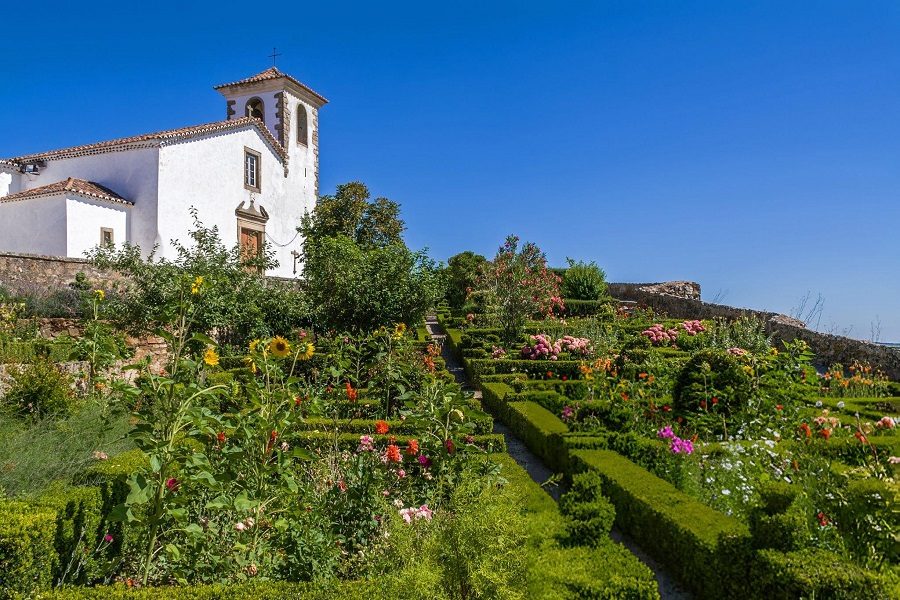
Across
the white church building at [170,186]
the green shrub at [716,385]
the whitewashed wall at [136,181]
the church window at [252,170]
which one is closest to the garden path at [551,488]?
the green shrub at [716,385]

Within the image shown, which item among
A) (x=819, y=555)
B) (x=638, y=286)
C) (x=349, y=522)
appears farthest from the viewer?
(x=638, y=286)

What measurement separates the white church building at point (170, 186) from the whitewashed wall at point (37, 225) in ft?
0.09

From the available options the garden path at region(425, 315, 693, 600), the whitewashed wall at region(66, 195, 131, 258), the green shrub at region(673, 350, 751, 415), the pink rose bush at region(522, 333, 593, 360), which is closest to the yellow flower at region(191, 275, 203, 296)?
the garden path at region(425, 315, 693, 600)

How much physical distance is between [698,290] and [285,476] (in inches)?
1083

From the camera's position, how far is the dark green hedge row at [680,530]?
11.5 ft

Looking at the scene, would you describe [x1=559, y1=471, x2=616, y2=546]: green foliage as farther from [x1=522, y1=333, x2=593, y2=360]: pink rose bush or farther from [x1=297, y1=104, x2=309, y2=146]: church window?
[x1=297, y1=104, x2=309, y2=146]: church window

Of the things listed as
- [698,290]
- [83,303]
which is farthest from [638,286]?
[83,303]

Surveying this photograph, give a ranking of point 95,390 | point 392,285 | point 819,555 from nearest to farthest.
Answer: point 819,555 → point 95,390 → point 392,285

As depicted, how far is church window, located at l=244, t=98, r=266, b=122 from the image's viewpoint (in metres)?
24.5

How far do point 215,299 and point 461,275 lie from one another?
13520 millimetres

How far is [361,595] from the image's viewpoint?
298 centimetres

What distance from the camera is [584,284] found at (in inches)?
898

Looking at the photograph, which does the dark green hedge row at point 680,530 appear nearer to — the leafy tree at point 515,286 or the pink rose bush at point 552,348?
the pink rose bush at point 552,348

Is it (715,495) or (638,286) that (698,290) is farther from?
(715,495)
